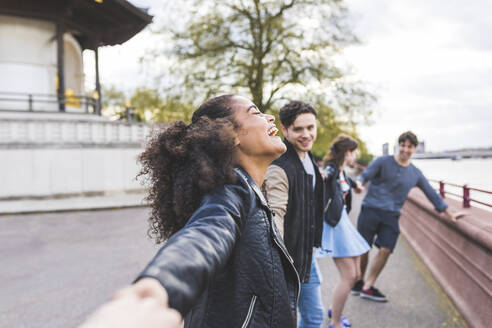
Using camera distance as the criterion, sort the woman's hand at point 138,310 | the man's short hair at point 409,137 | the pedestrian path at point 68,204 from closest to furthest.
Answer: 1. the woman's hand at point 138,310
2. the man's short hair at point 409,137
3. the pedestrian path at point 68,204

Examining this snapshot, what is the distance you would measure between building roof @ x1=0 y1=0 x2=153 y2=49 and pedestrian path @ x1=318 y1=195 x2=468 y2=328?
61.6ft

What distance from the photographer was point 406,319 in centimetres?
379

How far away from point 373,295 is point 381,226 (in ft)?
2.75

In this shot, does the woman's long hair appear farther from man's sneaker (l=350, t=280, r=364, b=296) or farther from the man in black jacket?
man's sneaker (l=350, t=280, r=364, b=296)

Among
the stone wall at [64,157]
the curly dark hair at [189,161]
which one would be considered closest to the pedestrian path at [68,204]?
the stone wall at [64,157]

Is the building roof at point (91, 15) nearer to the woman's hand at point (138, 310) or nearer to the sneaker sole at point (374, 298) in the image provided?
the sneaker sole at point (374, 298)

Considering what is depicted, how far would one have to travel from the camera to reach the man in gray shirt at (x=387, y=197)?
14.7 ft

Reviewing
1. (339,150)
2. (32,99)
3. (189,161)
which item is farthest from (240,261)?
(32,99)

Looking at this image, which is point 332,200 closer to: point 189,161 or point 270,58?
point 189,161

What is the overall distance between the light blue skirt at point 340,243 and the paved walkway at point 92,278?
88 centimetres

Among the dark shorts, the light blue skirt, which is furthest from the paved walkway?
the light blue skirt

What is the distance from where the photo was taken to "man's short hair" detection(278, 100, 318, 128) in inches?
114

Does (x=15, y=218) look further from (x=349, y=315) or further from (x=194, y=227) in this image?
(x=194, y=227)

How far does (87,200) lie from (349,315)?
12.6 m
